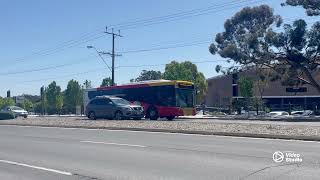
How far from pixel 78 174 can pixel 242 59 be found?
4350cm

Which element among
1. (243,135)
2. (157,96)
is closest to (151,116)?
(157,96)

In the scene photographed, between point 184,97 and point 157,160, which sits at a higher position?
point 184,97

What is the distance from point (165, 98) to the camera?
3478cm

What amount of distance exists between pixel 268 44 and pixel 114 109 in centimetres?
2271

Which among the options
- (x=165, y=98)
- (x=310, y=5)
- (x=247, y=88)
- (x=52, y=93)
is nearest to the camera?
(x=165, y=98)

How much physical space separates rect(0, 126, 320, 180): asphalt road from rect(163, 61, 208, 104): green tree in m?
61.7

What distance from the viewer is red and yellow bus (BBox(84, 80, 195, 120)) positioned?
34.4m

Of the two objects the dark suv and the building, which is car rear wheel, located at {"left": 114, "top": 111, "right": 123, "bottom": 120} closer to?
the dark suv

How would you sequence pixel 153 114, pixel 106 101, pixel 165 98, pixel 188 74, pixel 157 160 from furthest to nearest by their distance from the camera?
pixel 188 74
pixel 153 114
pixel 165 98
pixel 106 101
pixel 157 160

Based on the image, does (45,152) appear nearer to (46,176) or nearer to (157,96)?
(46,176)

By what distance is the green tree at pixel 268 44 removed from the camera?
4644 cm

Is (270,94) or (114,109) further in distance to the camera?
(270,94)

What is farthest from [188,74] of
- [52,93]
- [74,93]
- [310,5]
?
[310,5]

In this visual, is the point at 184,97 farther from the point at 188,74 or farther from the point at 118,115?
the point at 188,74
